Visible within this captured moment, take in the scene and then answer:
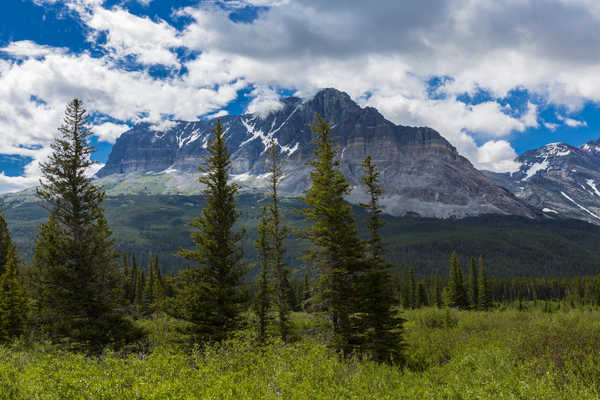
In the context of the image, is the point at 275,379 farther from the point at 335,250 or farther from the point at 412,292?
the point at 412,292

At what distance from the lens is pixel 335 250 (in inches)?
821

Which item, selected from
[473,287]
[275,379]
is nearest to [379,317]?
[275,379]

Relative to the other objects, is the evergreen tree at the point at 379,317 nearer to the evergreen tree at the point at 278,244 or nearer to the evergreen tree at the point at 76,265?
the evergreen tree at the point at 278,244

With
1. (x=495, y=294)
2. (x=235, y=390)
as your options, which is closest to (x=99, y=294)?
(x=235, y=390)

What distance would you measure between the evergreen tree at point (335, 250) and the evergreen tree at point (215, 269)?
15.9 ft

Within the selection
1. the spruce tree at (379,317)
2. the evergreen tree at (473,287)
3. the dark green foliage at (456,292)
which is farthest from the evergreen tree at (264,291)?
the evergreen tree at (473,287)

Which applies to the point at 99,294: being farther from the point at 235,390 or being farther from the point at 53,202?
the point at 235,390

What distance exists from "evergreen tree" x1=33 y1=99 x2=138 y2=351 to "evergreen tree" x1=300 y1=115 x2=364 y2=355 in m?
11.6

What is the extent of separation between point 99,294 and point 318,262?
12846 millimetres

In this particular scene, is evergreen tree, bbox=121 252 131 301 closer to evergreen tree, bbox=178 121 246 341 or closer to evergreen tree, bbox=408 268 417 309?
evergreen tree, bbox=178 121 246 341

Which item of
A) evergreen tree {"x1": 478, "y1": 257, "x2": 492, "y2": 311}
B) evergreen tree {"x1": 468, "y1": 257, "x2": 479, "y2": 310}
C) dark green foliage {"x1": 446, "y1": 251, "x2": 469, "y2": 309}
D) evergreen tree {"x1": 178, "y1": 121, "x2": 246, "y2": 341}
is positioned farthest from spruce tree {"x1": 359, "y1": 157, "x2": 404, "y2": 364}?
evergreen tree {"x1": 468, "y1": 257, "x2": 479, "y2": 310}

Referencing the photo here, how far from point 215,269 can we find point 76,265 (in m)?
7.90

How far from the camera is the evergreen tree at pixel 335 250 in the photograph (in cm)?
2009

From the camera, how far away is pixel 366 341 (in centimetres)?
2092
